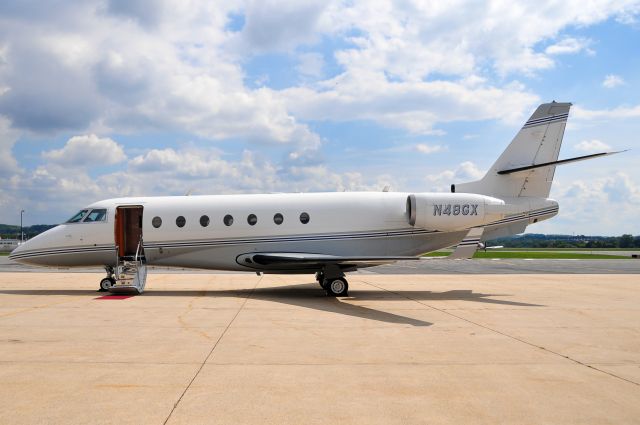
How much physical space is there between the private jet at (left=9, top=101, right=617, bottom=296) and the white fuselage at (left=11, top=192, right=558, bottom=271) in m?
0.03

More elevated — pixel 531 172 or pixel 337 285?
pixel 531 172

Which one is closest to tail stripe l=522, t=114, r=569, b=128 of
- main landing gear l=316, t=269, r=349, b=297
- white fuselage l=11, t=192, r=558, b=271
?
white fuselage l=11, t=192, r=558, b=271

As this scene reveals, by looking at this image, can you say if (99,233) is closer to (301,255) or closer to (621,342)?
(301,255)

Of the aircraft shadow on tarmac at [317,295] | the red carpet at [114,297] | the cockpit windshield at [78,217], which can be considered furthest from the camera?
the cockpit windshield at [78,217]

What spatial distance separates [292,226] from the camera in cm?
1662

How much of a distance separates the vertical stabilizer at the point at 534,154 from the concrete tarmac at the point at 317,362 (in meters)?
4.84

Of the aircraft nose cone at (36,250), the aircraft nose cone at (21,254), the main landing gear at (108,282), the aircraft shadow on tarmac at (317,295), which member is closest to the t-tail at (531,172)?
the aircraft shadow on tarmac at (317,295)

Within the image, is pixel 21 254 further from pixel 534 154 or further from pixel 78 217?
pixel 534 154

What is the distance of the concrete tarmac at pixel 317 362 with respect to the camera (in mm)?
4984

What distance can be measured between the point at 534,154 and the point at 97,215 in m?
14.6

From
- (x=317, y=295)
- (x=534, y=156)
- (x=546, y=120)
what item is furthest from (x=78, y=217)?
(x=546, y=120)

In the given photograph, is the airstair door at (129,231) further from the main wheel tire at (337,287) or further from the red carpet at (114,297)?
the main wheel tire at (337,287)

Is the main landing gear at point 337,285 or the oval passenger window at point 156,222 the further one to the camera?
the oval passenger window at point 156,222

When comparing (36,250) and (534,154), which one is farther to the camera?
(534,154)
